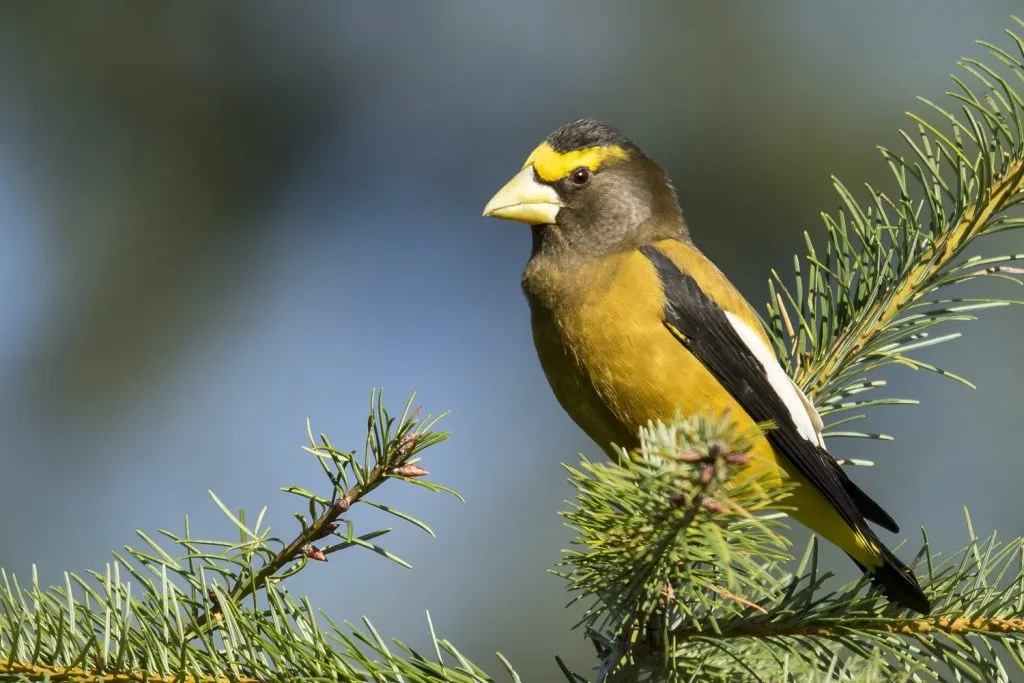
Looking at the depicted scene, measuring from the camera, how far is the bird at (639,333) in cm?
238

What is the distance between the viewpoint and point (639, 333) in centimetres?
245

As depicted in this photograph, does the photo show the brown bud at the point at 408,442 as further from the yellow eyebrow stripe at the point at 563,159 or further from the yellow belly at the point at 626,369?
the yellow eyebrow stripe at the point at 563,159

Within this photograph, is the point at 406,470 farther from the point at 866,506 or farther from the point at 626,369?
the point at 866,506

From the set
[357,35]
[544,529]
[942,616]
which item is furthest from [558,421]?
[942,616]

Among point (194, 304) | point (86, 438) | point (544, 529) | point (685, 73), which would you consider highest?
point (685, 73)

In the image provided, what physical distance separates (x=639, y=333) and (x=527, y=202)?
566mm

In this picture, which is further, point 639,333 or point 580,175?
point 580,175

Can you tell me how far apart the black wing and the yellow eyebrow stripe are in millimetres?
332

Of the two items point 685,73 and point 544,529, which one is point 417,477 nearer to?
point 544,529

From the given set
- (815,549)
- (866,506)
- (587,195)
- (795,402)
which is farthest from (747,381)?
(815,549)

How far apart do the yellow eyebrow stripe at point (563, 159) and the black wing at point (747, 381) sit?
0.33 meters

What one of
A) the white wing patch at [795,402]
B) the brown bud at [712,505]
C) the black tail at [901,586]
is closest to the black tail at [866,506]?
the white wing patch at [795,402]

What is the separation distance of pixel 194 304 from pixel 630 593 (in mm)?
4394

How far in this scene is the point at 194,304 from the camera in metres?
5.49
